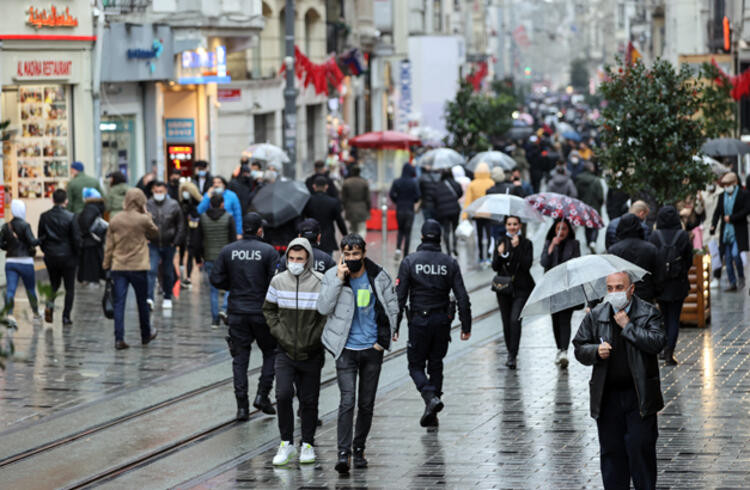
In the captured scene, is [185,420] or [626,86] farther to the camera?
[626,86]

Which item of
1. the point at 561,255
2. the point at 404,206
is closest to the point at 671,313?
the point at 561,255

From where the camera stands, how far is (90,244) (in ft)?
68.7

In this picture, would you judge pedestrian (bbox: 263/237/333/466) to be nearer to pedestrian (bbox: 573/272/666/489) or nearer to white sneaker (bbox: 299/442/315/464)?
white sneaker (bbox: 299/442/315/464)

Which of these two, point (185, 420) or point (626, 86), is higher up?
point (626, 86)

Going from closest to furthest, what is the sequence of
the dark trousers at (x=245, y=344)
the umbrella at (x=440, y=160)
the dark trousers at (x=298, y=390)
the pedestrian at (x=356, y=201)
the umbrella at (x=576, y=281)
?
the umbrella at (x=576, y=281) → the dark trousers at (x=298, y=390) → the dark trousers at (x=245, y=344) → the pedestrian at (x=356, y=201) → the umbrella at (x=440, y=160)

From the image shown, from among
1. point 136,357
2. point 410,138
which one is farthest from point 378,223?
point 136,357

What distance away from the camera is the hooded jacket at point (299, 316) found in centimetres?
1152

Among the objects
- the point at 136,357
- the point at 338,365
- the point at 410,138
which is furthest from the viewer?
the point at 410,138

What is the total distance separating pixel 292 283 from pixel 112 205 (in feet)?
39.6

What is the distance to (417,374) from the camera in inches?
518

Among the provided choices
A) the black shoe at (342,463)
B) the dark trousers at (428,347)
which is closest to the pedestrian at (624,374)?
the black shoe at (342,463)

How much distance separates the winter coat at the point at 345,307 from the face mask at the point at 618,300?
8.12 ft

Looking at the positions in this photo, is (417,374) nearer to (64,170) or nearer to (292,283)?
(292,283)

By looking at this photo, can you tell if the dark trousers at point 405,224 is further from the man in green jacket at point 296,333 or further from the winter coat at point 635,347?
the winter coat at point 635,347
